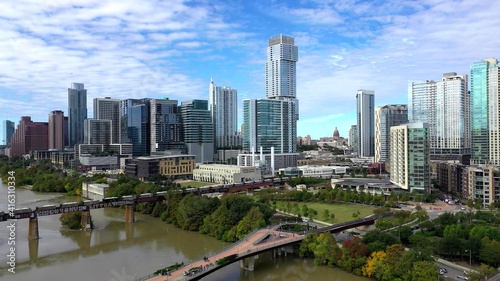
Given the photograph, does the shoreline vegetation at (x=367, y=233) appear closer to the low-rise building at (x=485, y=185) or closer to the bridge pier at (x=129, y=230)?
the bridge pier at (x=129, y=230)

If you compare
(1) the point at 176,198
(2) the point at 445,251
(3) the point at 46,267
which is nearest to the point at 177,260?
(3) the point at 46,267

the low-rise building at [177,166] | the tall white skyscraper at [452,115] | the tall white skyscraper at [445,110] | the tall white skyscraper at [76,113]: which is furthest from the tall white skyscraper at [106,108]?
the tall white skyscraper at [452,115]

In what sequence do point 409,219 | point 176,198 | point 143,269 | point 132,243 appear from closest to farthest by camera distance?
point 143,269
point 132,243
point 409,219
point 176,198

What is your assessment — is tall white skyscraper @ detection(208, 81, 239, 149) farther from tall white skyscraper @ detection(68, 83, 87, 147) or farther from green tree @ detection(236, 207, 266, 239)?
green tree @ detection(236, 207, 266, 239)

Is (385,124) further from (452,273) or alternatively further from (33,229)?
(33,229)

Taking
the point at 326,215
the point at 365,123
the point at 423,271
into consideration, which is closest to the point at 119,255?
the point at 326,215

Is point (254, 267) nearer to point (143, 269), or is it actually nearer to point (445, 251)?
point (143, 269)
